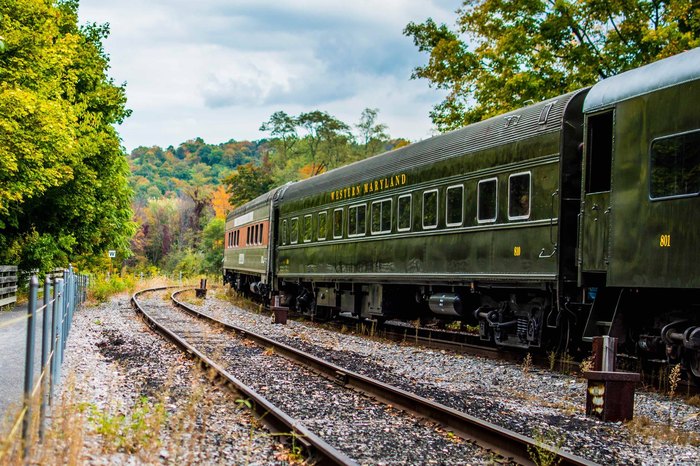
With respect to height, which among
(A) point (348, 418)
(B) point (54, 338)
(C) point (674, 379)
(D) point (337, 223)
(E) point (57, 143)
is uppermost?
(E) point (57, 143)

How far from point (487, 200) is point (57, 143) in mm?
13127

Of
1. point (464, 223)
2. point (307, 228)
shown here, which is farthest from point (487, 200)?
point (307, 228)

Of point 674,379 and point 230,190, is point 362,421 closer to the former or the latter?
point 674,379

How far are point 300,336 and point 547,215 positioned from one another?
702 centimetres

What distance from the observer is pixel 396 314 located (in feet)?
56.5

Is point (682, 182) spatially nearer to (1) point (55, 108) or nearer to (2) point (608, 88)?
(2) point (608, 88)

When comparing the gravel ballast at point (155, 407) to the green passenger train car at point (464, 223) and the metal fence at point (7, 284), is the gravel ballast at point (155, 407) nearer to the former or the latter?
the green passenger train car at point (464, 223)

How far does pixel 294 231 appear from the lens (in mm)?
23562

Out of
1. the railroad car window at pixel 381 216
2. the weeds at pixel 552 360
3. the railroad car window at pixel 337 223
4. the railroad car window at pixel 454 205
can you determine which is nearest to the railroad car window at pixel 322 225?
the railroad car window at pixel 337 223

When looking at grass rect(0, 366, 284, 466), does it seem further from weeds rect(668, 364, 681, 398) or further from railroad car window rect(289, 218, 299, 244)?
railroad car window rect(289, 218, 299, 244)

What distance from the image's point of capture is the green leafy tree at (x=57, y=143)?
20.0 meters

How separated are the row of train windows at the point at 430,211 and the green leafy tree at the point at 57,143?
7.29 metres

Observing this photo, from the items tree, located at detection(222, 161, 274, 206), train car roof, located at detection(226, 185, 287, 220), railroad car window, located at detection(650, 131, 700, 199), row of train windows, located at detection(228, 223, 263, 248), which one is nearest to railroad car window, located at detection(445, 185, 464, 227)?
railroad car window, located at detection(650, 131, 700, 199)

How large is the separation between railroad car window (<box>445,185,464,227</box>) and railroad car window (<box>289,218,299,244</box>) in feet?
30.6
